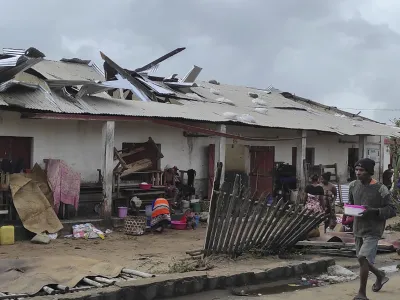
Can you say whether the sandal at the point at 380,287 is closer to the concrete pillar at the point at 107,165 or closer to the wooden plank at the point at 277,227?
→ the wooden plank at the point at 277,227

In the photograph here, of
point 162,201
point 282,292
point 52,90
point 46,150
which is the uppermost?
point 52,90

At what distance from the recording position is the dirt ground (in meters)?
7.21

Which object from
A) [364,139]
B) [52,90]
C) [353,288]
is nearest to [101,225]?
[52,90]

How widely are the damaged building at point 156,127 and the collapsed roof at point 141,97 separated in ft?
0.12

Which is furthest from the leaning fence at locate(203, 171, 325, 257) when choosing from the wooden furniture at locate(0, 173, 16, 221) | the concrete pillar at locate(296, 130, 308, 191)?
the concrete pillar at locate(296, 130, 308, 191)

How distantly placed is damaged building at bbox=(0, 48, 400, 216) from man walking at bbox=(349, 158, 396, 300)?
663 cm

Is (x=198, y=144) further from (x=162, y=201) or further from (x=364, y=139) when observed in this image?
(x=364, y=139)

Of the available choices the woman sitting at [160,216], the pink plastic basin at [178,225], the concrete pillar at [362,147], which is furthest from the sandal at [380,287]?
the concrete pillar at [362,147]

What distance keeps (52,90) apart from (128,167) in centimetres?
268

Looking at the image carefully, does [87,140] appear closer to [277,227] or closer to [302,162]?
[277,227]

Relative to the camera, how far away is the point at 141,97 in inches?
551

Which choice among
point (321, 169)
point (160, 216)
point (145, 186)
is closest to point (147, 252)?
point (160, 216)

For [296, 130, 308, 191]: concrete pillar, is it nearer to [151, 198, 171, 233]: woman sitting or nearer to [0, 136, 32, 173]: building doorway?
[151, 198, 171, 233]: woman sitting

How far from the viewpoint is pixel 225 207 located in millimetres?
7266
